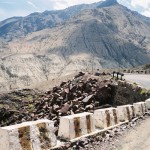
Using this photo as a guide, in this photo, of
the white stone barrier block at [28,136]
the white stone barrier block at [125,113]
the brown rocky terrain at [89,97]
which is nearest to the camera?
the white stone barrier block at [28,136]

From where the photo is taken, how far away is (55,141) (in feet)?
29.7

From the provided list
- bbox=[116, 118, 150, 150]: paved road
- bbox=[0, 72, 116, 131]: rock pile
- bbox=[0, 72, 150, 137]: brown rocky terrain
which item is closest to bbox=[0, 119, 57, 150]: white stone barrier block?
bbox=[116, 118, 150, 150]: paved road

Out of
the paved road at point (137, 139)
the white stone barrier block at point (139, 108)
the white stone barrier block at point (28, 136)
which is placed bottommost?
the paved road at point (137, 139)

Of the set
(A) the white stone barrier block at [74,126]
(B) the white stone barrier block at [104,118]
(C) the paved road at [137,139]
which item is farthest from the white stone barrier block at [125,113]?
(A) the white stone barrier block at [74,126]

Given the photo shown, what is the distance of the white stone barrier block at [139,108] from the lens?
1553cm

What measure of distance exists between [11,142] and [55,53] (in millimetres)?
192977

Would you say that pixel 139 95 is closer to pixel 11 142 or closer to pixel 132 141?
pixel 132 141

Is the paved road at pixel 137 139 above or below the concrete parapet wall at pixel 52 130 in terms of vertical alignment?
below

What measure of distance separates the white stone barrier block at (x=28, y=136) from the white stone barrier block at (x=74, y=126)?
0.63m

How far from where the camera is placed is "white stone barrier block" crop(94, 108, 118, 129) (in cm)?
1205

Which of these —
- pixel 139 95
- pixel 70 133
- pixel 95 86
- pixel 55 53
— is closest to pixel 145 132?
pixel 70 133

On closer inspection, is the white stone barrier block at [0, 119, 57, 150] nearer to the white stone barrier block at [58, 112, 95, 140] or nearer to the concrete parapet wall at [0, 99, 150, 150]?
the concrete parapet wall at [0, 99, 150, 150]

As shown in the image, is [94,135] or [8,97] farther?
[8,97]

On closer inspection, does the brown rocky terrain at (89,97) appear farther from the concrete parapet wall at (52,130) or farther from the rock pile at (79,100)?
the concrete parapet wall at (52,130)
